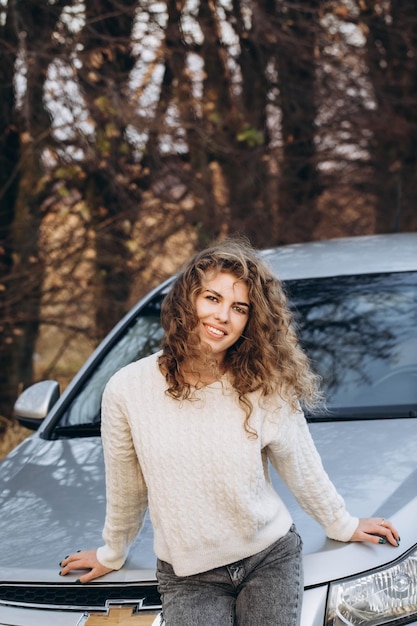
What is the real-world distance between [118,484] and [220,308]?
0.53m

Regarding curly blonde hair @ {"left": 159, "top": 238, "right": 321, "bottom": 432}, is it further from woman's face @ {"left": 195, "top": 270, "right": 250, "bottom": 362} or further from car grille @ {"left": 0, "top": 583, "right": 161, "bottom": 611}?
car grille @ {"left": 0, "top": 583, "right": 161, "bottom": 611}

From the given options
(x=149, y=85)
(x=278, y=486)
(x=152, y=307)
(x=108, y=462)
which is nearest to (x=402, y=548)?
(x=278, y=486)

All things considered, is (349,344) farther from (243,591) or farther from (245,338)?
(243,591)

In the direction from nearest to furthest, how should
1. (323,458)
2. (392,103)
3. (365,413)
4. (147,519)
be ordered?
1. (147,519)
2. (323,458)
3. (365,413)
4. (392,103)

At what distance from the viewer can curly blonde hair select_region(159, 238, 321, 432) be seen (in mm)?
2604

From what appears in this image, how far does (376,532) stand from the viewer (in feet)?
8.66

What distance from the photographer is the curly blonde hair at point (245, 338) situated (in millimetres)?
2604

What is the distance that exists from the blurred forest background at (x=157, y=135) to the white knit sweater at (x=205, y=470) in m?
3.58

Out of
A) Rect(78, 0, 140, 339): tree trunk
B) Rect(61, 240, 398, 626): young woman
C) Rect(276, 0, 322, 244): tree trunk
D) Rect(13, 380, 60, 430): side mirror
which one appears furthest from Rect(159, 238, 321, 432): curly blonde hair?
Rect(276, 0, 322, 244): tree trunk

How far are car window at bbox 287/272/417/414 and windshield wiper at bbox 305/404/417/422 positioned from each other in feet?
0.06

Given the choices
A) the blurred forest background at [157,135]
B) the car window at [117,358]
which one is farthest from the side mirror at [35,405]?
the blurred forest background at [157,135]

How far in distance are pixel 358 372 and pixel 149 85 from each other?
514 cm

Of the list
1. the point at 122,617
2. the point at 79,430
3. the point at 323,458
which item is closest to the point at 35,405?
the point at 79,430

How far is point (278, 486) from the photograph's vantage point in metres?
3.09
